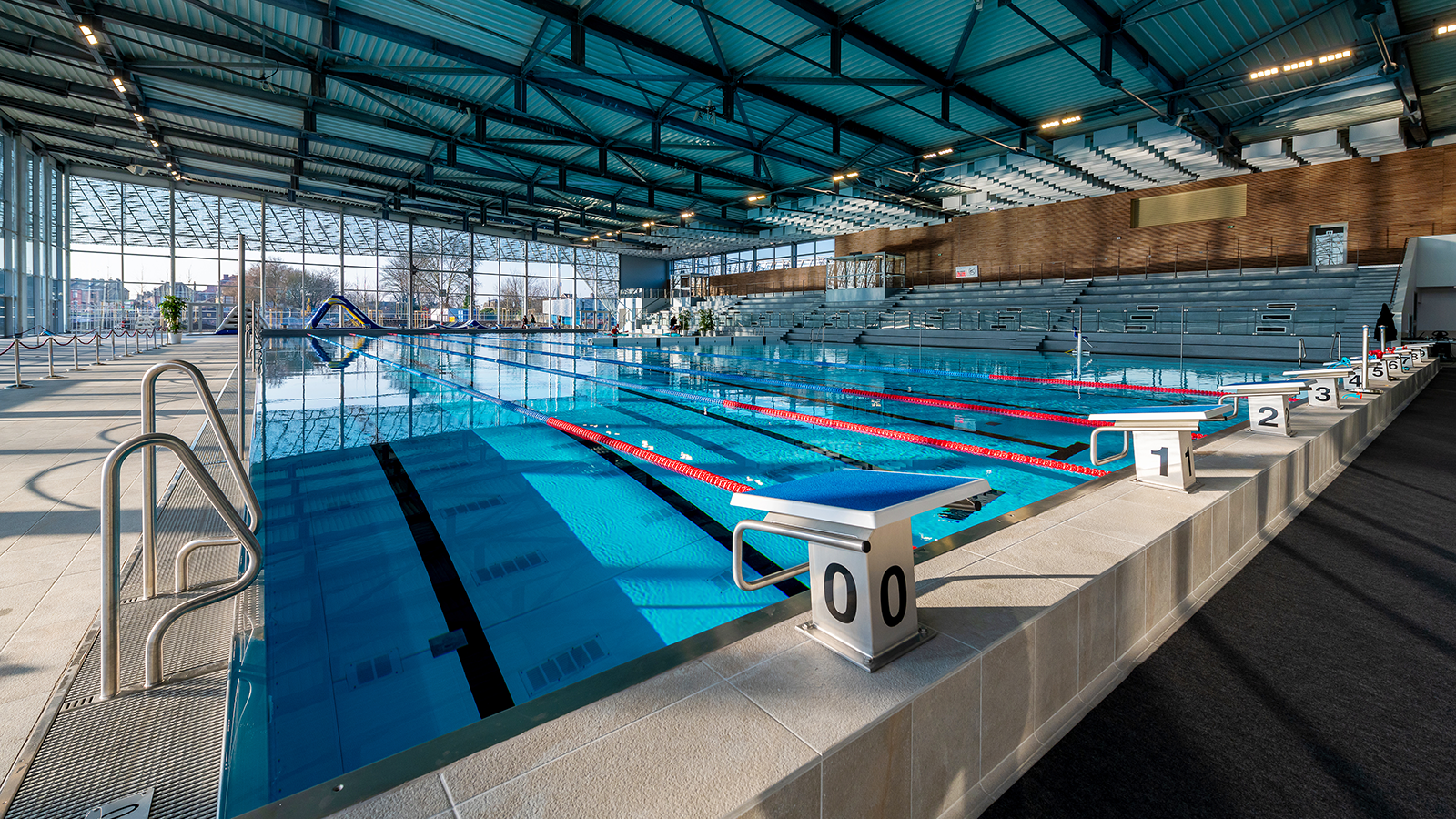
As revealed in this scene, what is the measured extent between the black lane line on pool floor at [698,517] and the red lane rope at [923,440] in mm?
2460

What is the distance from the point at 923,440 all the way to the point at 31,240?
25.7 m

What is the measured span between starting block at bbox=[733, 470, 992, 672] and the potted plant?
78.4 feet

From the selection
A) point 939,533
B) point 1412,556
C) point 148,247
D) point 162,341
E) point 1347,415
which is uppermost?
point 148,247

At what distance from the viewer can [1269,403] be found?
3971 millimetres

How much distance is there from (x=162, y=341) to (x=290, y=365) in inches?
539

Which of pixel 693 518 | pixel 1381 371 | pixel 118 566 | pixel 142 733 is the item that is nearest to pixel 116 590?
pixel 118 566

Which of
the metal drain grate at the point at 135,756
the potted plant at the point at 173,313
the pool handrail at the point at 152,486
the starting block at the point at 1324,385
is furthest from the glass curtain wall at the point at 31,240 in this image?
the starting block at the point at 1324,385

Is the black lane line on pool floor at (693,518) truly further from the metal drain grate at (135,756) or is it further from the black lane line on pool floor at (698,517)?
the metal drain grate at (135,756)

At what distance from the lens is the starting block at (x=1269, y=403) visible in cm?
383

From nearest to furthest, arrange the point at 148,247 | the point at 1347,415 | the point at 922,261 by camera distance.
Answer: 1. the point at 1347,415
2. the point at 148,247
3. the point at 922,261

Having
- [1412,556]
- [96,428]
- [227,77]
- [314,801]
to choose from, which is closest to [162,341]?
[227,77]

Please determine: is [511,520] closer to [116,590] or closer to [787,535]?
[116,590]

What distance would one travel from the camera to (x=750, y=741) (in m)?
1.10

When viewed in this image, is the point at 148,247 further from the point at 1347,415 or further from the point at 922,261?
the point at 1347,415
